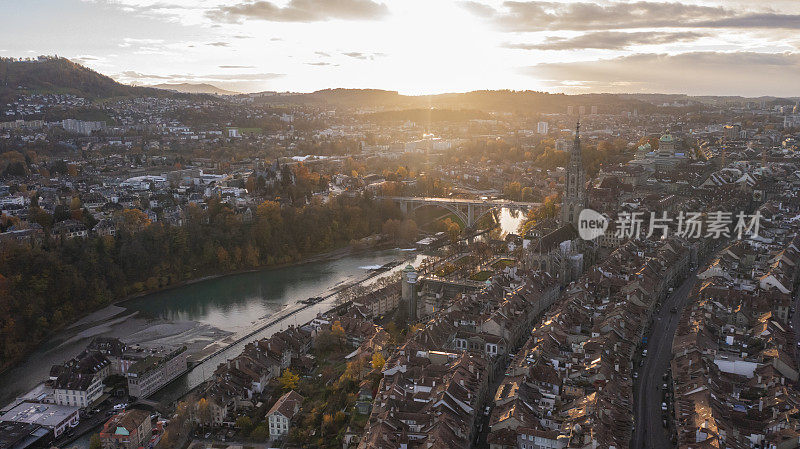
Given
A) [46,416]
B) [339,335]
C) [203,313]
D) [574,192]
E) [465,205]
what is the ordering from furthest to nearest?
[465,205]
[574,192]
[203,313]
[339,335]
[46,416]

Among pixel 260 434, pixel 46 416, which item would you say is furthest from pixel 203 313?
pixel 260 434

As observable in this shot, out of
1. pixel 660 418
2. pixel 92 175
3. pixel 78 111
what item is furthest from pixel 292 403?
pixel 78 111

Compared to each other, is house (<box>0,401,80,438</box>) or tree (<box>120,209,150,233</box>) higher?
tree (<box>120,209,150,233</box>)

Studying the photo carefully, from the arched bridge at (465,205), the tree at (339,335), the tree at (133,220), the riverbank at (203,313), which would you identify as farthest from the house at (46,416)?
the arched bridge at (465,205)

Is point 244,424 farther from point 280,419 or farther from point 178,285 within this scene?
point 178,285

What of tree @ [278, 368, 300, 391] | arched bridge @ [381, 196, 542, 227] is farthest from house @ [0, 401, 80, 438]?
arched bridge @ [381, 196, 542, 227]

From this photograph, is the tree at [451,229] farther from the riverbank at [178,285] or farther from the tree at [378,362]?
the tree at [378,362]

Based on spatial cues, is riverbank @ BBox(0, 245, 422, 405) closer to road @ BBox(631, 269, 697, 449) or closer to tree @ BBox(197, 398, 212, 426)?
tree @ BBox(197, 398, 212, 426)
